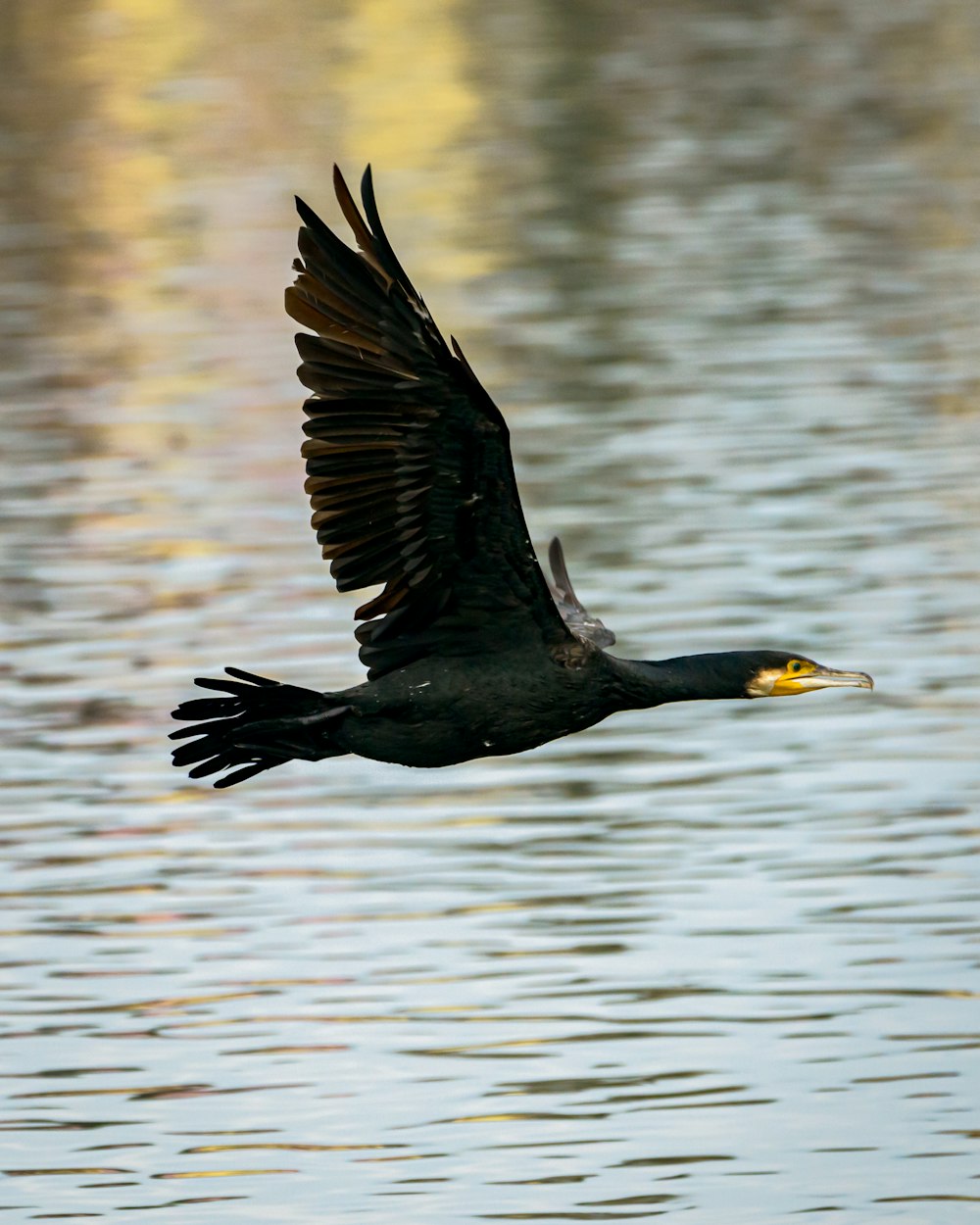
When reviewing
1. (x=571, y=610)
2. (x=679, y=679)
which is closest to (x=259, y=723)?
(x=679, y=679)

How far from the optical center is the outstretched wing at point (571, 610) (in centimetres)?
900

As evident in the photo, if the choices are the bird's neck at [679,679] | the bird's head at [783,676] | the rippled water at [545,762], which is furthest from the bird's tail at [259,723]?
the rippled water at [545,762]

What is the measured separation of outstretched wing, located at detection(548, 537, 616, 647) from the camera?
9.00 metres

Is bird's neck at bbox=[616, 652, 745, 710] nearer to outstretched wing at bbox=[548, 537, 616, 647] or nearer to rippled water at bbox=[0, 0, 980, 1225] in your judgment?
outstretched wing at bbox=[548, 537, 616, 647]

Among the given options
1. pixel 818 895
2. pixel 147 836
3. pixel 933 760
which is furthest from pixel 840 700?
pixel 147 836

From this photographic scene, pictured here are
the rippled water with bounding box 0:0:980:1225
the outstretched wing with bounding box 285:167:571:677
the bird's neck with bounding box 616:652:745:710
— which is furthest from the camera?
the rippled water with bounding box 0:0:980:1225

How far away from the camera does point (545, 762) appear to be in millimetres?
12781

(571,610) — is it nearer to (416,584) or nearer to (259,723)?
(416,584)

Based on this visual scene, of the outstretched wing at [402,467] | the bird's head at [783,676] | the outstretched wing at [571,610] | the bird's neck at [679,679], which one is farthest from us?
the outstretched wing at [571,610]

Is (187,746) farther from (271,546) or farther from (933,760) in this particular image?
(271,546)

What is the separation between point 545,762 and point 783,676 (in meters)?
4.59

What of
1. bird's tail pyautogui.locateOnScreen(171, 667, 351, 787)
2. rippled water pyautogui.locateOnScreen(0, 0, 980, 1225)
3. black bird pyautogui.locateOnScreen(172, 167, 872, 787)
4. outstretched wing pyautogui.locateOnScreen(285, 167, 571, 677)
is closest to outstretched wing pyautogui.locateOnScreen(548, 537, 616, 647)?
black bird pyautogui.locateOnScreen(172, 167, 872, 787)

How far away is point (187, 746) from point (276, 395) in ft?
40.0

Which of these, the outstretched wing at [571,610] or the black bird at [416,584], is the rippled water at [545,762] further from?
the black bird at [416,584]
